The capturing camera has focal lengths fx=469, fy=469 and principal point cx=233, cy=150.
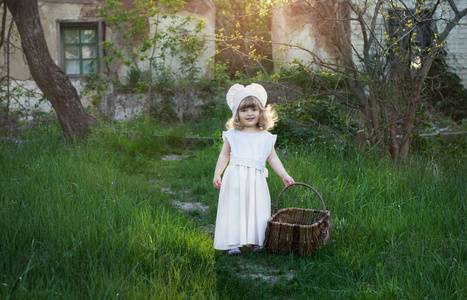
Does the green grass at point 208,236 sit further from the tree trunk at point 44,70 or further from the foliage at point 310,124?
the tree trunk at point 44,70

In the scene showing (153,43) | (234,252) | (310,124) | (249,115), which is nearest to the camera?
(234,252)

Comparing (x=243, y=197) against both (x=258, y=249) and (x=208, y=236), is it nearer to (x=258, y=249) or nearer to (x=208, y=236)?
(x=258, y=249)

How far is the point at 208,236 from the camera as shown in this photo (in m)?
4.07

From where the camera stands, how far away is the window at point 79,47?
44.2ft

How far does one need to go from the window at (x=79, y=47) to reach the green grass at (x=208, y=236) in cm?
807

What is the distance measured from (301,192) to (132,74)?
313 inches

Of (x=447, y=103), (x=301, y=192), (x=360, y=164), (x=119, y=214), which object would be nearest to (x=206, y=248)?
(x=119, y=214)

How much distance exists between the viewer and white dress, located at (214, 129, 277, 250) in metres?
3.70

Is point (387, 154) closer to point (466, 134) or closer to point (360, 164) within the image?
point (360, 164)

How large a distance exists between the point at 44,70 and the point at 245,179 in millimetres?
4634

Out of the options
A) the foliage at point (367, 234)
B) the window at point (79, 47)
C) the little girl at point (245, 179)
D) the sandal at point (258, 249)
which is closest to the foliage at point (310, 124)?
the foliage at point (367, 234)

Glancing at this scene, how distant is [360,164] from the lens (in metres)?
5.41

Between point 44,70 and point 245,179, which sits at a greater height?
point 44,70

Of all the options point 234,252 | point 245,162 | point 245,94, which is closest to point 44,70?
point 245,94
